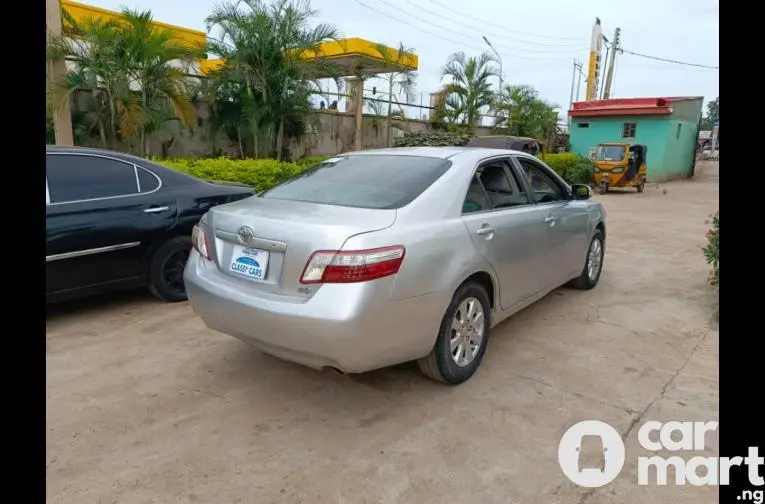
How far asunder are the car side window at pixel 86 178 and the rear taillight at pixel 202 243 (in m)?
1.49

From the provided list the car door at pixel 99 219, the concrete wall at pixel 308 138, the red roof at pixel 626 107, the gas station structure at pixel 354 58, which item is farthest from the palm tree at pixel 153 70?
the red roof at pixel 626 107

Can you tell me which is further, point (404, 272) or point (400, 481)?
point (404, 272)

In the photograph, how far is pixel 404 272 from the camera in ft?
9.03

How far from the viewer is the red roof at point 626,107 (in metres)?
21.1

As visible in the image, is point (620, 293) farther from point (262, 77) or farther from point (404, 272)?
point (262, 77)

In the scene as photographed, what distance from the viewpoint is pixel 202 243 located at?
10.9 feet

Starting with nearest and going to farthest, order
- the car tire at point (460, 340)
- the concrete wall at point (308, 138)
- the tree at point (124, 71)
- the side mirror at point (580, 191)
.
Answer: the car tire at point (460, 340) → the side mirror at point (580, 191) → the tree at point (124, 71) → the concrete wall at point (308, 138)

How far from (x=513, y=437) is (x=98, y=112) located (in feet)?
28.3

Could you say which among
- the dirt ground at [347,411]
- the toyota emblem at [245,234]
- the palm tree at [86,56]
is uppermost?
the palm tree at [86,56]

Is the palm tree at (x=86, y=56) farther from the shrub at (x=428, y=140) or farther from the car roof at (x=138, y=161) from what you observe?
the shrub at (x=428, y=140)

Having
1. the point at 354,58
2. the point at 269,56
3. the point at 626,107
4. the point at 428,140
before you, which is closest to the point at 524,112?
the point at 626,107

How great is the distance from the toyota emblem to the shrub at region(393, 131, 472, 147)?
43.4 ft

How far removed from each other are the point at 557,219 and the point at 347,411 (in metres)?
2.39
